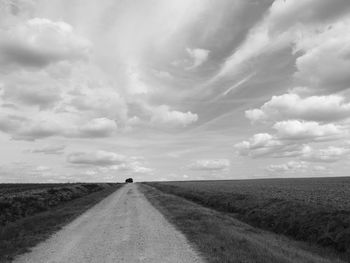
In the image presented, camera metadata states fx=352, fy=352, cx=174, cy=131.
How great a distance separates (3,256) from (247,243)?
8.88 meters

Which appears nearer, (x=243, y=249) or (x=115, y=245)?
(x=243, y=249)

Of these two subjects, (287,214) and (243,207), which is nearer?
(287,214)

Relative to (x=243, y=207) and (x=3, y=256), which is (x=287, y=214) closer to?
(x=243, y=207)

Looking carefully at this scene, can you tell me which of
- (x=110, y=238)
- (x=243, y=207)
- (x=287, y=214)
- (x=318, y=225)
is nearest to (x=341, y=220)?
(x=318, y=225)

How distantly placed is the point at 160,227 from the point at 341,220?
877 cm

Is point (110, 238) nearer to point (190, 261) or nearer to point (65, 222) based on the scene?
point (190, 261)

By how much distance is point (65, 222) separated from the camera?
70.4 feet

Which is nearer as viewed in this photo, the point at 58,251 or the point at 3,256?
the point at 3,256

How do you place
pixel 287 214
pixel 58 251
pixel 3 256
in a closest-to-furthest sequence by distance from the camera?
pixel 3 256
pixel 58 251
pixel 287 214

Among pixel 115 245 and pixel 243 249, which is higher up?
pixel 115 245

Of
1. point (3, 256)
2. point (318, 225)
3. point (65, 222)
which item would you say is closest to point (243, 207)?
point (318, 225)

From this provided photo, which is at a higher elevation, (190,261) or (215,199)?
(215,199)

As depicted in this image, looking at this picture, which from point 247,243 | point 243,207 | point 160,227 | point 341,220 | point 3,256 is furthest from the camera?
point 243,207

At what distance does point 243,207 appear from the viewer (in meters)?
28.3
